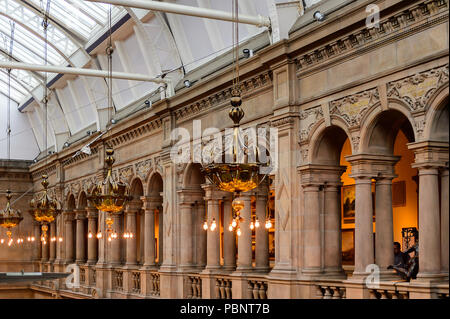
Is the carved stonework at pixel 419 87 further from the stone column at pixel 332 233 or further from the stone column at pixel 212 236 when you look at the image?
the stone column at pixel 212 236

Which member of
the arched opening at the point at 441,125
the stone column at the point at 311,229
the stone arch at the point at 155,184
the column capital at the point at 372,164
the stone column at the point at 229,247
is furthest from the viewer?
the stone arch at the point at 155,184

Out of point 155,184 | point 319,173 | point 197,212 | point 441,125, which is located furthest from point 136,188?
point 441,125

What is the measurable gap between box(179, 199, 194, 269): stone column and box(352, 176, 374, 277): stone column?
7.65 metres

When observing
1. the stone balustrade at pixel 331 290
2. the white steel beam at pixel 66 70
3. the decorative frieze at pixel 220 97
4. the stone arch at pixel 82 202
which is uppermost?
the white steel beam at pixel 66 70

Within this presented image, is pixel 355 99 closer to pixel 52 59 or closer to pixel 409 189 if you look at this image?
pixel 409 189

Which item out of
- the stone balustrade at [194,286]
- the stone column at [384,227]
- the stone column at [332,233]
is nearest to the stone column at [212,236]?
the stone balustrade at [194,286]

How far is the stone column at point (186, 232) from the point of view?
21.4m

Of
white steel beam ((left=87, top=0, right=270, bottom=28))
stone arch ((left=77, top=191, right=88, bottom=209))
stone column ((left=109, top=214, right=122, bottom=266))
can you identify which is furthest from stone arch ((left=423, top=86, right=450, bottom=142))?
stone arch ((left=77, top=191, right=88, bottom=209))

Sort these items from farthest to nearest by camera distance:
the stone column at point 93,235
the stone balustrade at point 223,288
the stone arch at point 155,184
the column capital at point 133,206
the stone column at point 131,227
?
the stone column at point 93,235 → the column capital at point 133,206 → the stone column at point 131,227 → the stone arch at point 155,184 → the stone balustrade at point 223,288

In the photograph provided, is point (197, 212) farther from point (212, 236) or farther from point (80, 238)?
point (80, 238)

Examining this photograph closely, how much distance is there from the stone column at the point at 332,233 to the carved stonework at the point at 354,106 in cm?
178

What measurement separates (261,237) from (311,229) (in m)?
2.83

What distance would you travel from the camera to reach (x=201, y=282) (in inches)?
806

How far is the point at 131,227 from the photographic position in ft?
84.6
